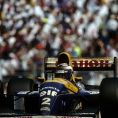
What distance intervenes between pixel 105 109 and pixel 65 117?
33.8 inches

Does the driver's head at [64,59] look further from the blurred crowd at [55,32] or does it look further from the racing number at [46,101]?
the blurred crowd at [55,32]

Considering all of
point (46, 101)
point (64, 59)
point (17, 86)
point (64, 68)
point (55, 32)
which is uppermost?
point (55, 32)

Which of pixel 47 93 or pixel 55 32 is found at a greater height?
pixel 55 32

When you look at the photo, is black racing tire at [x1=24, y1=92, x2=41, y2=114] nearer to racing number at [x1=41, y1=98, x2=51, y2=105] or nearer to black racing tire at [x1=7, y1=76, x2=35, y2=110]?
black racing tire at [x1=7, y1=76, x2=35, y2=110]

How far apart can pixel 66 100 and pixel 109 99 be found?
612 millimetres

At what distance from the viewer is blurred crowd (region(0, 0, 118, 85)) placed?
44.7ft

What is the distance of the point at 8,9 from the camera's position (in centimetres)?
1462

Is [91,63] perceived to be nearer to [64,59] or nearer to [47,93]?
[64,59]

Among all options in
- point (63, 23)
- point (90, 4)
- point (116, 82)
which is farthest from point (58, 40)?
point (116, 82)

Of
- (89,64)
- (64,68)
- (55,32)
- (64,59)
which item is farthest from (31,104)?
(55,32)

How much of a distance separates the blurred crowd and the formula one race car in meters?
5.15

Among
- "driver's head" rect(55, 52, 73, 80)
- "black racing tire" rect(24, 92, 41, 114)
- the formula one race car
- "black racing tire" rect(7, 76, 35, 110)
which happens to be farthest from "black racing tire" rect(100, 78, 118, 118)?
"black racing tire" rect(7, 76, 35, 110)

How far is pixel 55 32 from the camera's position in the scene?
1392 centimetres

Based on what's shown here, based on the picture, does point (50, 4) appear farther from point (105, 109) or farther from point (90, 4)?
point (105, 109)
